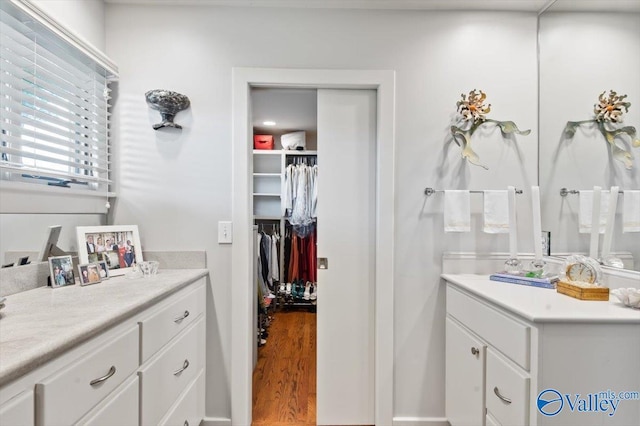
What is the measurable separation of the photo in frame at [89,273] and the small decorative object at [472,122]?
2.02 m

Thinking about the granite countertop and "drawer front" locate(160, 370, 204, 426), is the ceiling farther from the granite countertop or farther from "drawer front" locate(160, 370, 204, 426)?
"drawer front" locate(160, 370, 204, 426)

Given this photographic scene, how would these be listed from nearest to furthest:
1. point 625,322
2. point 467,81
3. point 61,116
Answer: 1. point 625,322
2. point 61,116
3. point 467,81

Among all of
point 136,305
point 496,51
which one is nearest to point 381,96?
point 496,51

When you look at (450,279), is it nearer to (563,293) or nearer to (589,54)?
(563,293)

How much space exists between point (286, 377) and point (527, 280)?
1818 millimetres

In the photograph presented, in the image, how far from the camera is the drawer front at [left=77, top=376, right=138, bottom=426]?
90 cm

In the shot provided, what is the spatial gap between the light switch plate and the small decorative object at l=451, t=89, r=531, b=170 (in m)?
1.43

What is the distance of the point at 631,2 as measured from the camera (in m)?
1.31

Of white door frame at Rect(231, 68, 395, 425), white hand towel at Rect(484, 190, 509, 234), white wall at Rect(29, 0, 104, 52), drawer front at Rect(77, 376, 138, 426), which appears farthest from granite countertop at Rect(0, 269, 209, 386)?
white hand towel at Rect(484, 190, 509, 234)

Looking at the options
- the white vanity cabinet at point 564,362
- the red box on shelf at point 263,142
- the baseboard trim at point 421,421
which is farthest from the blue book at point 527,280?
the red box on shelf at point 263,142

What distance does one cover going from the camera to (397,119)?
1820 mm

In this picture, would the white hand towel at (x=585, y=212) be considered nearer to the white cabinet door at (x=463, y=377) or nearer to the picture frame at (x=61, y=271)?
the white cabinet door at (x=463, y=377)

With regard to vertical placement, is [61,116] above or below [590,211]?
above

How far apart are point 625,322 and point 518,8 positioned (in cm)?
177
